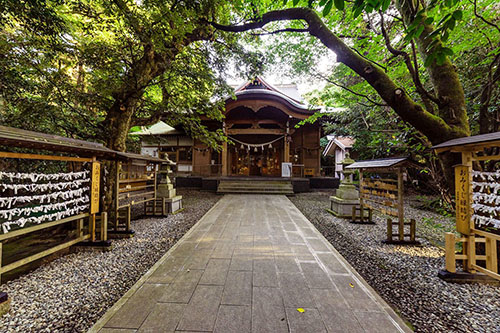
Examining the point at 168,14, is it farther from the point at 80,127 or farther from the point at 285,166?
the point at 285,166

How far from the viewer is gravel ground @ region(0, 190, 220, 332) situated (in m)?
2.06

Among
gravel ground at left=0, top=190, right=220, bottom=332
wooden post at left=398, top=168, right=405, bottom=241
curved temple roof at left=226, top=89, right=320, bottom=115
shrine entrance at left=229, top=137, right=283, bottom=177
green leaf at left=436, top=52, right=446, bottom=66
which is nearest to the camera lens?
green leaf at left=436, top=52, right=446, bottom=66

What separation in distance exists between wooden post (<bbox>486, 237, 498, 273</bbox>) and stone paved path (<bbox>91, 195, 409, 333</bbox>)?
6.73 ft

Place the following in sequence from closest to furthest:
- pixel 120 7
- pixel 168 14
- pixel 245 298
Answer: pixel 245 298, pixel 120 7, pixel 168 14

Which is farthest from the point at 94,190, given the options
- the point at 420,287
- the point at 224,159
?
the point at 224,159

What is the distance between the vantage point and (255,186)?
12055 mm

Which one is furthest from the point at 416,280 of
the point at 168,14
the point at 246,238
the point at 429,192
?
the point at 429,192

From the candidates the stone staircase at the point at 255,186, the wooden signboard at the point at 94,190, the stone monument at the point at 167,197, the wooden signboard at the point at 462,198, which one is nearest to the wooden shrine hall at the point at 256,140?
the stone staircase at the point at 255,186

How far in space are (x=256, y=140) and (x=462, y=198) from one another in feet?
47.3

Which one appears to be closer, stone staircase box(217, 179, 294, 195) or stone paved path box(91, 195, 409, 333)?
stone paved path box(91, 195, 409, 333)

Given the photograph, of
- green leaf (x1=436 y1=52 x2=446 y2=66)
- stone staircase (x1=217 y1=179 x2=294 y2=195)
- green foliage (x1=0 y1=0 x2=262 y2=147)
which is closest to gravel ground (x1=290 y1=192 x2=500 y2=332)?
green leaf (x1=436 y1=52 x2=446 y2=66)

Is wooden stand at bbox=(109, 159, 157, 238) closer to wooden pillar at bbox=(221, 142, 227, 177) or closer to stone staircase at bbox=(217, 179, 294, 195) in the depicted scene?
stone staircase at bbox=(217, 179, 294, 195)

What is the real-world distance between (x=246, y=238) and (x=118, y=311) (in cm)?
266

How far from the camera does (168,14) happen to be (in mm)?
4105
